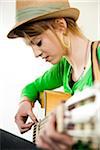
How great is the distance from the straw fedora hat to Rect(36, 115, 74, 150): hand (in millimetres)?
521

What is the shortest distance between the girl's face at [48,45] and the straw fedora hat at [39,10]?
0.05 metres

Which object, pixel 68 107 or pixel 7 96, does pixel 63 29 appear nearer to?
pixel 68 107

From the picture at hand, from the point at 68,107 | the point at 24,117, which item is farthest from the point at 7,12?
the point at 68,107

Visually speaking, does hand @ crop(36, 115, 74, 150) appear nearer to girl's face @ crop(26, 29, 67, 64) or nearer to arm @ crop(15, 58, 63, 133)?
girl's face @ crop(26, 29, 67, 64)

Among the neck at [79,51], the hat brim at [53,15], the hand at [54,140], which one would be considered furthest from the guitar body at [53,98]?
the hand at [54,140]

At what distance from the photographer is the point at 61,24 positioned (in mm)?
891

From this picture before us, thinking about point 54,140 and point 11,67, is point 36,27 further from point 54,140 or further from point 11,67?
point 11,67

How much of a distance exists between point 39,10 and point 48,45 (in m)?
0.10

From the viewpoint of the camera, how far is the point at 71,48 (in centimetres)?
95

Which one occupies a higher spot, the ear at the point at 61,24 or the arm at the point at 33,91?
the ear at the point at 61,24

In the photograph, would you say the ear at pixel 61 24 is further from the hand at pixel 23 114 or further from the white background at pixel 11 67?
the white background at pixel 11 67

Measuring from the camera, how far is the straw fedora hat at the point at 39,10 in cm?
84

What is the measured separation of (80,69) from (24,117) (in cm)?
27

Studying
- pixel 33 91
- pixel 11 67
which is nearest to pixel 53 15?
pixel 33 91
